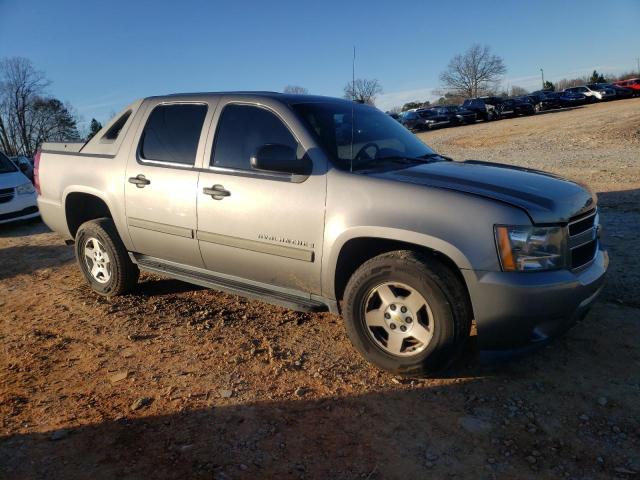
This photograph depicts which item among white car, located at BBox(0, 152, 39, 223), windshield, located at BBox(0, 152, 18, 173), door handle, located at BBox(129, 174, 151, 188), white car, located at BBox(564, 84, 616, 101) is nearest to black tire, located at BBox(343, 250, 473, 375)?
door handle, located at BBox(129, 174, 151, 188)

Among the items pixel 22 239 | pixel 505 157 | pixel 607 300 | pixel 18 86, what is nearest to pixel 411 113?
pixel 505 157

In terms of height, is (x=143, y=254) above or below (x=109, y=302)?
above

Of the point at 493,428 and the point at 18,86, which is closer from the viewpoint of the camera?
the point at 493,428

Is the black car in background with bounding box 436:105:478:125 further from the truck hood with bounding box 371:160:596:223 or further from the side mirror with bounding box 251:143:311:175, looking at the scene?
the side mirror with bounding box 251:143:311:175

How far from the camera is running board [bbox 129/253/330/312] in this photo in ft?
11.8

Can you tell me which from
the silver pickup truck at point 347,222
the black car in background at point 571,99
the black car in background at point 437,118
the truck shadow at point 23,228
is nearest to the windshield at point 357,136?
the silver pickup truck at point 347,222

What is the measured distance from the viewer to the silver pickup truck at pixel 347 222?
9.50 ft

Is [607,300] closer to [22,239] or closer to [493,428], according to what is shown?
[493,428]

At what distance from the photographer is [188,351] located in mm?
3773

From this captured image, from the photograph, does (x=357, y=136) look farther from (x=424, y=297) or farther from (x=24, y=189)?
(x=24, y=189)

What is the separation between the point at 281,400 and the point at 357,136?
198cm

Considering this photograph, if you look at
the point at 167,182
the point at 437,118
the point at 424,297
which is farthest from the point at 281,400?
the point at 437,118

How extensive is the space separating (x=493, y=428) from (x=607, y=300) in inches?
87.5

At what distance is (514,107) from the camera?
36344mm
